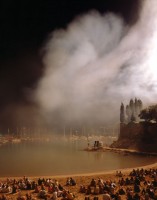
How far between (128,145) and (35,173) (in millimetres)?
77783

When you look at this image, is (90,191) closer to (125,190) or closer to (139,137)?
(125,190)

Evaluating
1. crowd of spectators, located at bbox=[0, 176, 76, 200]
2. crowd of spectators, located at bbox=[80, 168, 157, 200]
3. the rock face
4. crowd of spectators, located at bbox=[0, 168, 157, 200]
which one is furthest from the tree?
crowd of spectators, located at bbox=[0, 176, 76, 200]

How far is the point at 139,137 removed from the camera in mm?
132625

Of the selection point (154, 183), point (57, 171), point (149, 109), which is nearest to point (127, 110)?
point (149, 109)

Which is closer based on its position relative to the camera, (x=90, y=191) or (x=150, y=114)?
(x=90, y=191)

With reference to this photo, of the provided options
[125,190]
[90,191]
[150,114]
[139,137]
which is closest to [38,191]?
[90,191]

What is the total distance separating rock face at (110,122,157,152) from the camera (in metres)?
124

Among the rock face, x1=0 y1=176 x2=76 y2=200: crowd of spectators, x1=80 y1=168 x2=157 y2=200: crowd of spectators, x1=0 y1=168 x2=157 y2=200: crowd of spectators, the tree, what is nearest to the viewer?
x1=80 y1=168 x2=157 y2=200: crowd of spectators

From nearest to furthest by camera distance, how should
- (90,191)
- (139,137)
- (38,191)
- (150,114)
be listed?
(90,191) → (38,191) → (150,114) → (139,137)

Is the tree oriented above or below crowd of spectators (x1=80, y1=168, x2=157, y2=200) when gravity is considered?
above

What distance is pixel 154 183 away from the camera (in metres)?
42.0

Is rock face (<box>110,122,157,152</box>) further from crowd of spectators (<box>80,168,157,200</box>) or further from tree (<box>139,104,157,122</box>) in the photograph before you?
crowd of spectators (<box>80,168,157,200</box>)

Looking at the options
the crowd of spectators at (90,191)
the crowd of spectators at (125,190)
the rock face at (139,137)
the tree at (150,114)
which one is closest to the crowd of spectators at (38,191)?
the crowd of spectators at (90,191)

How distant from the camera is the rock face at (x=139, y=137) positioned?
124 meters
